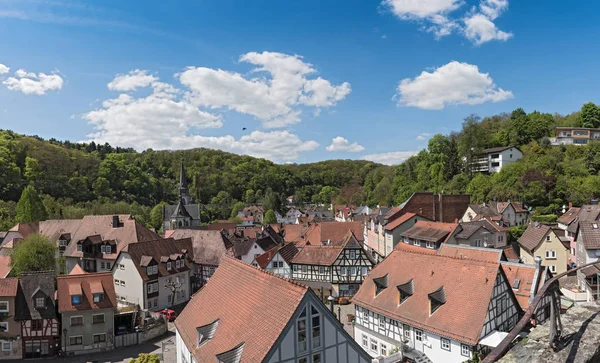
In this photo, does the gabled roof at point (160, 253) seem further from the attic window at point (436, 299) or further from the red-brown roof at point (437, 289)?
the attic window at point (436, 299)

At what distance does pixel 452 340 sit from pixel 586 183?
4892 cm

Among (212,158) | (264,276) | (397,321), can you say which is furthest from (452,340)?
(212,158)

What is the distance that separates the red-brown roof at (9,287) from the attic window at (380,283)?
2358cm

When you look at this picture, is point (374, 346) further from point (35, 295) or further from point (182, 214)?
point (182, 214)

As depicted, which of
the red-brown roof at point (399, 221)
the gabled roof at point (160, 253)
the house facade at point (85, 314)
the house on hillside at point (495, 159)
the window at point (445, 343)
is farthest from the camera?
the house on hillside at point (495, 159)

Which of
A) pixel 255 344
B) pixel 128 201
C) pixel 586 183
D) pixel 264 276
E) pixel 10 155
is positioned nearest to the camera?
pixel 255 344

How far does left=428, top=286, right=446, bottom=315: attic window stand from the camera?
20.5 m

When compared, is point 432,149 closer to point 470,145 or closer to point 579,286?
point 470,145

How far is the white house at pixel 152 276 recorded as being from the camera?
34.3 meters

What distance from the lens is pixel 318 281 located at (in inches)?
1433

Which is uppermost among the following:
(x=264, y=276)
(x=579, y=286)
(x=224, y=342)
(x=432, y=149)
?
(x=432, y=149)

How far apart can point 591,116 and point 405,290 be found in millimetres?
84744

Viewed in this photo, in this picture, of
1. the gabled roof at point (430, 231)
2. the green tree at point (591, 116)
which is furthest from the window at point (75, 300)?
the green tree at point (591, 116)

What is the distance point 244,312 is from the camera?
1506 centimetres
